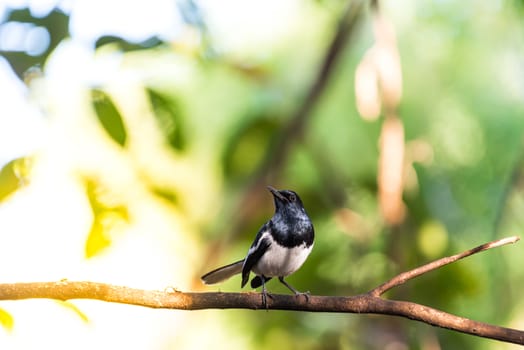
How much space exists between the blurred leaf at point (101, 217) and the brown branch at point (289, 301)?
375mm

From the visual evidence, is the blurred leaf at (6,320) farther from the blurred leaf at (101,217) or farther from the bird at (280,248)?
the bird at (280,248)

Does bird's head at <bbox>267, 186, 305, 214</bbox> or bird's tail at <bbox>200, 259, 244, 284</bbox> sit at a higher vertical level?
bird's head at <bbox>267, 186, 305, 214</bbox>

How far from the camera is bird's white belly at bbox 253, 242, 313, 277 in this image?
3215mm

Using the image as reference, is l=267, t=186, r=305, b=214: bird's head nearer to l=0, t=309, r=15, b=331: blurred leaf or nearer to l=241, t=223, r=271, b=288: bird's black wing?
l=241, t=223, r=271, b=288: bird's black wing

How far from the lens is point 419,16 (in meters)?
5.85

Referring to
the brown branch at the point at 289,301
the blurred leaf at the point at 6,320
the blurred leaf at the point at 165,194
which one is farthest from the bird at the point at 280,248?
the blurred leaf at the point at 6,320

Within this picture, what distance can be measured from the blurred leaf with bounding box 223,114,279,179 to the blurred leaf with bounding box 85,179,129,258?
8.95 feet

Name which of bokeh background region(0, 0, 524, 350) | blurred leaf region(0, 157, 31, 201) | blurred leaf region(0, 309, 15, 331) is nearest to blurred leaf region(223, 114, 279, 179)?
bokeh background region(0, 0, 524, 350)

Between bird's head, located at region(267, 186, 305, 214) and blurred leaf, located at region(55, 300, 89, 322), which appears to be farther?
bird's head, located at region(267, 186, 305, 214)

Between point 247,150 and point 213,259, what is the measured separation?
3.07ft

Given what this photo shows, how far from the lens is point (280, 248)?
3277 mm

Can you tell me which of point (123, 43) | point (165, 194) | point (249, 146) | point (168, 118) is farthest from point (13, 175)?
point (249, 146)

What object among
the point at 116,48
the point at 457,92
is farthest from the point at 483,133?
the point at 116,48

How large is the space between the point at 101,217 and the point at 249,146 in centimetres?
315
